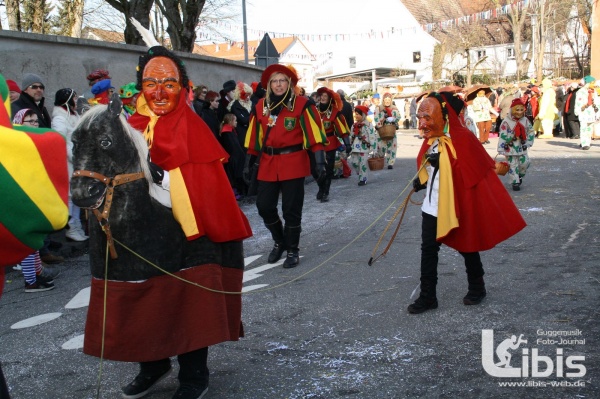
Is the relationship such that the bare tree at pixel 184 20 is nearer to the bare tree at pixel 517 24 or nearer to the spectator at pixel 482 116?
the spectator at pixel 482 116

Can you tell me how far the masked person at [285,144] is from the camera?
24.7 feet

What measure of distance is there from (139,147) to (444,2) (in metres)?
56.0

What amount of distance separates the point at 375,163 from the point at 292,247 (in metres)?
8.64

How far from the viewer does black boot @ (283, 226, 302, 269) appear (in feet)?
24.8

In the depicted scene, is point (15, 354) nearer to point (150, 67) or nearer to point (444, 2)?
point (150, 67)

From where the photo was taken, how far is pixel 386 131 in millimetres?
16156

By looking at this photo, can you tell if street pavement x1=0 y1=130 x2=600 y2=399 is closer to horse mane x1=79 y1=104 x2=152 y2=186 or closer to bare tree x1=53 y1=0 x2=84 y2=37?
horse mane x1=79 y1=104 x2=152 y2=186

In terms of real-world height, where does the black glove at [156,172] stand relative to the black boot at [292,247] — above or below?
above

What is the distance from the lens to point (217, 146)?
411 centimetres

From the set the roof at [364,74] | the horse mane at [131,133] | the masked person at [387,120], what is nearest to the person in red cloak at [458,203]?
the horse mane at [131,133]

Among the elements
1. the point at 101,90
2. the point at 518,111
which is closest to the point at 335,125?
the point at 518,111

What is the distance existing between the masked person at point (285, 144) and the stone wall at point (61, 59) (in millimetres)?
4478

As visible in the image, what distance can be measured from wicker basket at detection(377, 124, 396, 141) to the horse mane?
12.7 metres

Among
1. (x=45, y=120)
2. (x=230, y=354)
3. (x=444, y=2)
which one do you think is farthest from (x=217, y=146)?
(x=444, y=2)
